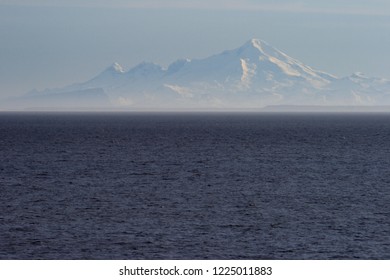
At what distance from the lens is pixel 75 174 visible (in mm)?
85625

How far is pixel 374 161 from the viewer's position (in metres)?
103

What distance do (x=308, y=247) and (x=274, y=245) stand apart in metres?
1.85

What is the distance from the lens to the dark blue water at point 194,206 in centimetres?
4681

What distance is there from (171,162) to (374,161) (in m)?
23.5

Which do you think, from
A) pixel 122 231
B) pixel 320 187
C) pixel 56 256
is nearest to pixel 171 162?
pixel 320 187

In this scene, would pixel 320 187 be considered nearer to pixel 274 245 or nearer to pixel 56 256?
pixel 274 245

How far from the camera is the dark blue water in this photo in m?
46.8

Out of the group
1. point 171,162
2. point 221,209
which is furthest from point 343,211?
point 171,162

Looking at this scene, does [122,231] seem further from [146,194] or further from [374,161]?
[374,161]

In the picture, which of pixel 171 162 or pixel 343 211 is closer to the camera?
pixel 343 211

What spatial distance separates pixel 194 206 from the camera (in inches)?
2461
